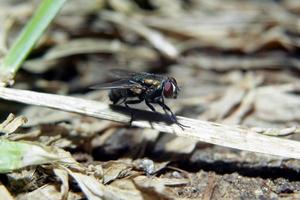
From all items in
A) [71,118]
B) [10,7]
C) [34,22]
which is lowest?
[71,118]

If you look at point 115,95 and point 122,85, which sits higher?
point 122,85

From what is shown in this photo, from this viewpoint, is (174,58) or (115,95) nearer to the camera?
(115,95)

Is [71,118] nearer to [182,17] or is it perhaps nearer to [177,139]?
[177,139]

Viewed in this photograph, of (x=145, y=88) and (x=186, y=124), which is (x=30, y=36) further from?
(x=186, y=124)

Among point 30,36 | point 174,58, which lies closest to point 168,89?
point 30,36

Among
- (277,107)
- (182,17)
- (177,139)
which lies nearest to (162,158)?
(177,139)

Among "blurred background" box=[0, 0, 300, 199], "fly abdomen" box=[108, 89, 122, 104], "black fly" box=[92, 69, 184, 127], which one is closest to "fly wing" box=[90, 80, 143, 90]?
"black fly" box=[92, 69, 184, 127]
